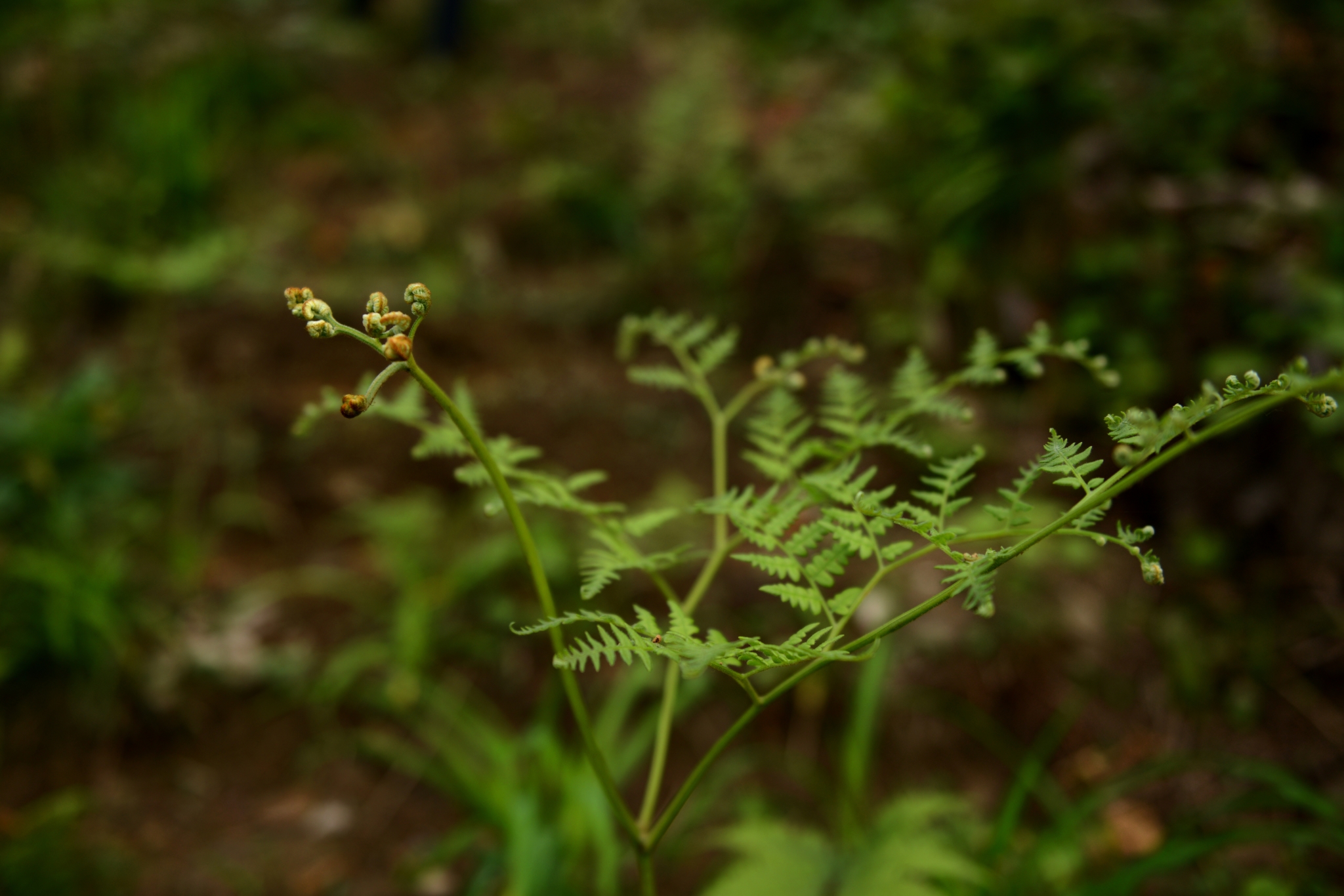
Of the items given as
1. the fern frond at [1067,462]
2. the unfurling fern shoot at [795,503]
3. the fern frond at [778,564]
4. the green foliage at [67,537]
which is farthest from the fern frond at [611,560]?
the green foliage at [67,537]

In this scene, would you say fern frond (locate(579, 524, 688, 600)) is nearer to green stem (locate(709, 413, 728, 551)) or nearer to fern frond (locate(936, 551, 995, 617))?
green stem (locate(709, 413, 728, 551))

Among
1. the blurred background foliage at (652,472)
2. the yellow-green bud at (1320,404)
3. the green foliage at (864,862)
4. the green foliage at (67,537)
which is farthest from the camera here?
the green foliage at (67,537)

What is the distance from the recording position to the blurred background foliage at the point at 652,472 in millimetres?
1653

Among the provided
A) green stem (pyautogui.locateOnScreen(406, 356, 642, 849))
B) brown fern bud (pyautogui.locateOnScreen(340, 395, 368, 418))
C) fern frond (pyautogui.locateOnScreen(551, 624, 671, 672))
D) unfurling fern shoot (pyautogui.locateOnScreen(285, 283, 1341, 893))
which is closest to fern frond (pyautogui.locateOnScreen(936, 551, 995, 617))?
unfurling fern shoot (pyautogui.locateOnScreen(285, 283, 1341, 893))

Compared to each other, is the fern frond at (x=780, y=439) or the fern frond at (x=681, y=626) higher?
Answer: the fern frond at (x=780, y=439)

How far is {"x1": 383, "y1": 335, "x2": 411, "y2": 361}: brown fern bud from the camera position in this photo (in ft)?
1.91

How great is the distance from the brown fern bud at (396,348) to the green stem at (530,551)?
0.03 feet

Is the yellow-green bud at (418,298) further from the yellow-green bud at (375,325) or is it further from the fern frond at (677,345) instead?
the fern frond at (677,345)

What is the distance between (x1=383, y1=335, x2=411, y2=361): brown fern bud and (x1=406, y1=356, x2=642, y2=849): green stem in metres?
0.01

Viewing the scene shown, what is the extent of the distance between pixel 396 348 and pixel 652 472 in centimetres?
197

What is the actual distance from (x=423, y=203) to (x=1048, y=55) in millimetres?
2693

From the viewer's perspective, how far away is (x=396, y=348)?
0.58 m

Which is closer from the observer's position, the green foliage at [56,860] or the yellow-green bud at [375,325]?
Answer: the yellow-green bud at [375,325]

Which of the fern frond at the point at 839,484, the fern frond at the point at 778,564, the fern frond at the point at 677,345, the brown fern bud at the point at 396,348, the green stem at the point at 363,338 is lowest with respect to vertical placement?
the fern frond at the point at 778,564
